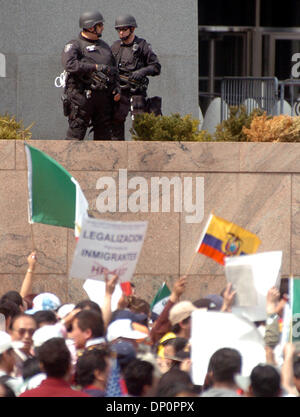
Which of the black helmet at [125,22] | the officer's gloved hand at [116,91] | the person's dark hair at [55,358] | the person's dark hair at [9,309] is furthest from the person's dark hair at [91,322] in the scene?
the black helmet at [125,22]

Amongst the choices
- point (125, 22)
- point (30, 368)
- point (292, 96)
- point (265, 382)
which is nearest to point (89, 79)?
point (125, 22)

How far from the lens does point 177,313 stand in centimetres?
770

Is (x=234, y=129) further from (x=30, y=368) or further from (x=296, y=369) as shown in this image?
(x=30, y=368)

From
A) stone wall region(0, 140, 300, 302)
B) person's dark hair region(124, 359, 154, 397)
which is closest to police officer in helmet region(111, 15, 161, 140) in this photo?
stone wall region(0, 140, 300, 302)

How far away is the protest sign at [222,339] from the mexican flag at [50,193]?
2213 mm

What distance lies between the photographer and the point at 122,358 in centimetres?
642

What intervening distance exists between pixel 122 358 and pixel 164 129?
6.44 metres

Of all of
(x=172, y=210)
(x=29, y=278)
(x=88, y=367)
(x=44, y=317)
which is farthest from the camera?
(x=172, y=210)

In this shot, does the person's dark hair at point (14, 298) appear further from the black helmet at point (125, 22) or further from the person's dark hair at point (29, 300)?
the black helmet at point (125, 22)

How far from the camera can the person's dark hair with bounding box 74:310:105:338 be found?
22.9 ft

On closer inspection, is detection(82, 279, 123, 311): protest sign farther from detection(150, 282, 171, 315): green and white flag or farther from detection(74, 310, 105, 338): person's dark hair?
detection(74, 310, 105, 338): person's dark hair

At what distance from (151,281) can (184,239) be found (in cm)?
67

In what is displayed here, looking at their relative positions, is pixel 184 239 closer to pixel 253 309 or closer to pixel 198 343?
pixel 253 309
